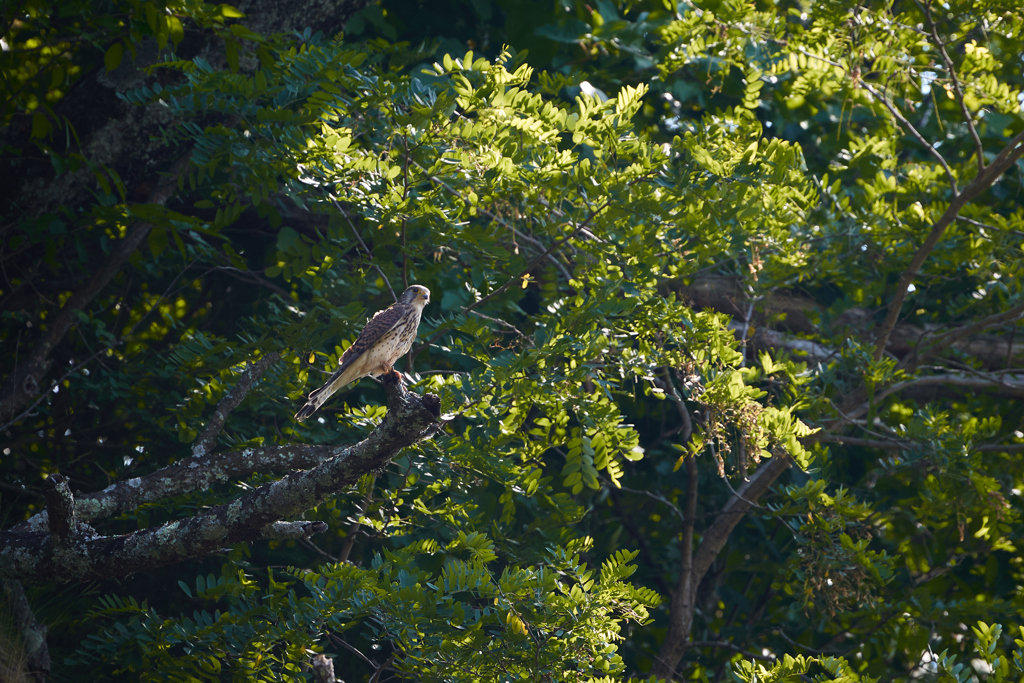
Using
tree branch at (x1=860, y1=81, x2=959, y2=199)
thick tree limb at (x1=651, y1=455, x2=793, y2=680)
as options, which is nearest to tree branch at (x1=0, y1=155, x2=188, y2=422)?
thick tree limb at (x1=651, y1=455, x2=793, y2=680)

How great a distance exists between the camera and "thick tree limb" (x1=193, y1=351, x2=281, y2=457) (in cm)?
317

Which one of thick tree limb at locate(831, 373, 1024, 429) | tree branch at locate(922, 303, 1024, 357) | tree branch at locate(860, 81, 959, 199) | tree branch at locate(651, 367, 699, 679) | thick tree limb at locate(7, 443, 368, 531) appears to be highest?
tree branch at locate(860, 81, 959, 199)

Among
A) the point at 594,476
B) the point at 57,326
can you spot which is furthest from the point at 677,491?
the point at 57,326

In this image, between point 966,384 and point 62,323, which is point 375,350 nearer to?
point 62,323

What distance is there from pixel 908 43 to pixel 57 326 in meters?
4.57

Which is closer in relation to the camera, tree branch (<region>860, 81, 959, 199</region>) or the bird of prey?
the bird of prey

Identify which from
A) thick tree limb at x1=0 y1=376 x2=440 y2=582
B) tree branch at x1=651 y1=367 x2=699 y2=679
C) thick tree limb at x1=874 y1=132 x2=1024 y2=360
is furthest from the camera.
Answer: tree branch at x1=651 y1=367 x2=699 y2=679

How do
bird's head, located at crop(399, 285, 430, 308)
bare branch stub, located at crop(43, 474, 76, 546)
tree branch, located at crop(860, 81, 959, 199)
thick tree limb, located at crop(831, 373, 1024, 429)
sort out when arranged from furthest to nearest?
thick tree limb, located at crop(831, 373, 1024, 429)
tree branch, located at crop(860, 81, 959, 199)
bird's head, located at crop(399, 285, 430, 308)
bare branch stub, located at crop(43, 474, 76, 546)

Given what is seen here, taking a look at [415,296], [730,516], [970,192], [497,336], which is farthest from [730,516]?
[415,296]

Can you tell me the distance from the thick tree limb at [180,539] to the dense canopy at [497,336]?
13mm

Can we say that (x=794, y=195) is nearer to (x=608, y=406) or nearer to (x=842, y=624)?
(x=608, y=406)

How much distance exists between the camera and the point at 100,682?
3.50 meters

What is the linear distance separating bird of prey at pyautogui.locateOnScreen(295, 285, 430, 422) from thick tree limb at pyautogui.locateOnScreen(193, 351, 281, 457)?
0.87 ft

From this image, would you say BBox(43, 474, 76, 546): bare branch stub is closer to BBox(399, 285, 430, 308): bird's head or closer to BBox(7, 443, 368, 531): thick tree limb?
BBox(7, 443, 368, 531): thick tree limb
